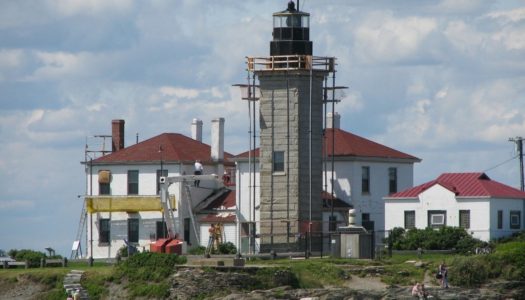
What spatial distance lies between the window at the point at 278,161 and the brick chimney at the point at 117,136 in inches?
535

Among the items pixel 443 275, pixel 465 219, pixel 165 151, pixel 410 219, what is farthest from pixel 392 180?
pixel 443 275

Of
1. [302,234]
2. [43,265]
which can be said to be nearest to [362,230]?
Result: [302,234]

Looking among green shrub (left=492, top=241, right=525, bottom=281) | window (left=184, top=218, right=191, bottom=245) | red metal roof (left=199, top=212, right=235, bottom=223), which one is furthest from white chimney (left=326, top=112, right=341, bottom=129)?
green shrub (left=492, top=241, right=525, bottom=281)

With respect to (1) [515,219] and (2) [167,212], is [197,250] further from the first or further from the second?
(1) [515,219]

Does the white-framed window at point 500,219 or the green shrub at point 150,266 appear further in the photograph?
the white-framed window at point 500,219

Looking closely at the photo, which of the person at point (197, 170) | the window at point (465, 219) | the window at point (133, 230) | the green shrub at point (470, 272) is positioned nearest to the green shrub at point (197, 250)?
the person at point (197, 170)

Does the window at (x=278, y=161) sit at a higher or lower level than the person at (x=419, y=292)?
higher

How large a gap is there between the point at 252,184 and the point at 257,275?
555 inches

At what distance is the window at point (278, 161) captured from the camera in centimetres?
7788

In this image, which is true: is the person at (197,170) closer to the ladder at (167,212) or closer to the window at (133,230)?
the ladder at (167,212)

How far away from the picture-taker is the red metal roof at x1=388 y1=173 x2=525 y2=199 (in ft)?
248

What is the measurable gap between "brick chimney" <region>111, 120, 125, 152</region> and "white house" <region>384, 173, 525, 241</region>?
17.6 metres

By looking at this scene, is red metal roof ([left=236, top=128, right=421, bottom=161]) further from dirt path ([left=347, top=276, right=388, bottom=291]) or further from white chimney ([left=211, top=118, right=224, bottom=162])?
dirt path ([left=347, top=276, right=388, bottom=291])

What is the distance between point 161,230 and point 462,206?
Result: 16100mm
